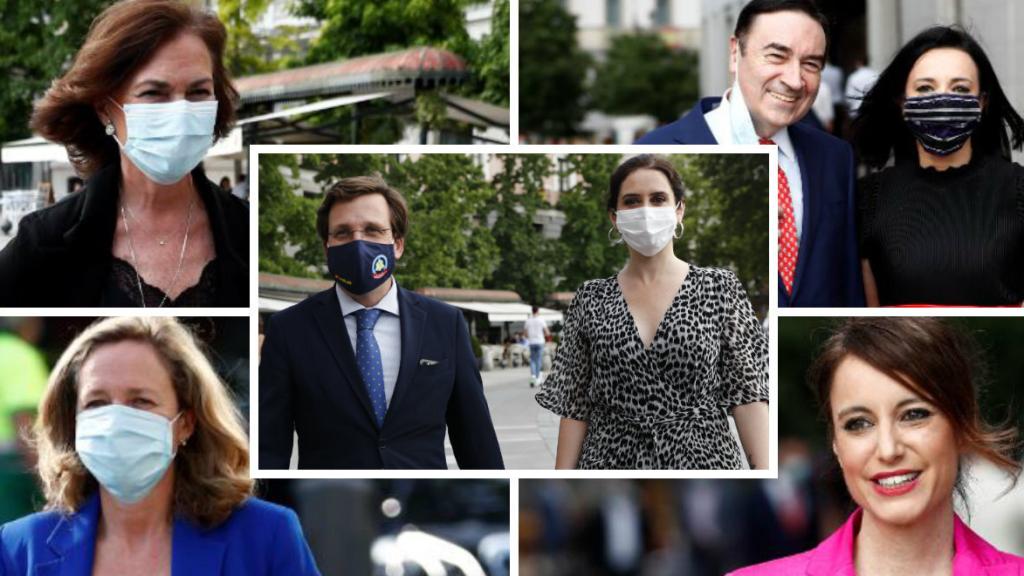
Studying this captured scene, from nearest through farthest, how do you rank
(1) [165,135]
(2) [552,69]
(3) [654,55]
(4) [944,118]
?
(1) [165,135], (4) [944,118], (2) [552,69], (3) [654,55]

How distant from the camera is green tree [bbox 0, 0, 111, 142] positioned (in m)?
4.88

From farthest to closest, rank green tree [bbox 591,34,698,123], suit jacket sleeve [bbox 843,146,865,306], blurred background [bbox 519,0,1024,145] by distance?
green tree [bbox 591,34,698,123]
blurred background [bbox 519,0,1024,145]
suit jacket sleeve [bbox 843,146,865,306]

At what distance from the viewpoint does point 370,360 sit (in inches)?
152

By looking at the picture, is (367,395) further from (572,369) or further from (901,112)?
(901,112)

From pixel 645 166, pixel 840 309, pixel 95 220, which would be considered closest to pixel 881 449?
pixel 840 309

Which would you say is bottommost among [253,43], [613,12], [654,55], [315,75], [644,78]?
[315,75]

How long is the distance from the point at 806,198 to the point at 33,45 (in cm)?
283

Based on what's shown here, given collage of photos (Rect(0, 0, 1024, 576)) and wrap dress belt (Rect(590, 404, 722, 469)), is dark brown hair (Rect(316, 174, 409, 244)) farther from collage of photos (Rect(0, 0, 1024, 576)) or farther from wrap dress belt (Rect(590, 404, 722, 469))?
wrap dress belt (Rect(590, 404, 722, 469))

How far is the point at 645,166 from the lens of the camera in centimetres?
380

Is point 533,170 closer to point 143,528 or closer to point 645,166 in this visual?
point 645,166

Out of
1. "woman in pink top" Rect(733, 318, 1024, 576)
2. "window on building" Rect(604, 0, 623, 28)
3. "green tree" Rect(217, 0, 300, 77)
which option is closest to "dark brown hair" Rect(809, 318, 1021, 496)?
"woman in pink top" Rect(733, 318, 1024, 576)

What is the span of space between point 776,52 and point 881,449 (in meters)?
0.93

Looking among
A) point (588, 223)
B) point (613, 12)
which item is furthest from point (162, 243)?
point (613, 12)

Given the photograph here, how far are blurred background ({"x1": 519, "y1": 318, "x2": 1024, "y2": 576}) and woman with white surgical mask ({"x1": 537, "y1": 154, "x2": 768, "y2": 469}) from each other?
0.11 metres
